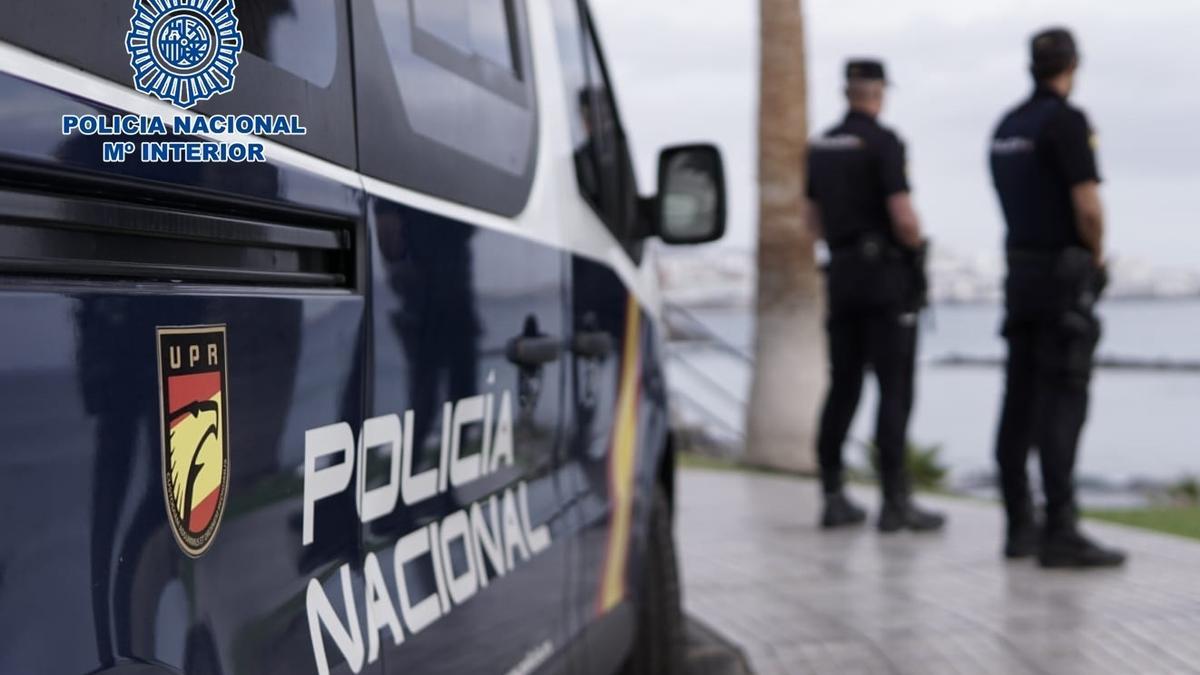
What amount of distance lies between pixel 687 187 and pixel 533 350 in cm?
138

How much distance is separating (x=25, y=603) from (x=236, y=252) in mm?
533

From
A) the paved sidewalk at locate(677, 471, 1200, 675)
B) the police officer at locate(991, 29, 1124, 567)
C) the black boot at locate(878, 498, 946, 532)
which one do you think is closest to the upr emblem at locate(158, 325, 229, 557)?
the paved sidewalk at locate(677, 471, 1200, 675)

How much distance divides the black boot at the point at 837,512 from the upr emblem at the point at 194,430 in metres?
6.11

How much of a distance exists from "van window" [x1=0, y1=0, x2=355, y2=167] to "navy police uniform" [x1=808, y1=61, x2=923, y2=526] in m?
5.16

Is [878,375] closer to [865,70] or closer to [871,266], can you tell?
[871,266]

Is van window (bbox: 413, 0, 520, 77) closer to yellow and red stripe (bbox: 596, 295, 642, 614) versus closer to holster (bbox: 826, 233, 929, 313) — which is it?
yellow and red stripe (bbox: 596, 295, 642, 614)

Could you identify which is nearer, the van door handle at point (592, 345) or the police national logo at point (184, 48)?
the police national logo at point (184, 48)

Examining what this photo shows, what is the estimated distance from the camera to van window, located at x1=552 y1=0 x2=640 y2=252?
338cm

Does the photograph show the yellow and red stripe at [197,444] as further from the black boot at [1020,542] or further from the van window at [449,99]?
the black boot at [1020,542]

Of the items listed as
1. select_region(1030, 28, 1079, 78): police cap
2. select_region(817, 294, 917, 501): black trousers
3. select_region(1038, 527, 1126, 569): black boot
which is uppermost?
select_region(1030, 28, 1079, 78): police cap

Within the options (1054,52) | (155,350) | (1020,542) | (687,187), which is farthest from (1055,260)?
(155,350)

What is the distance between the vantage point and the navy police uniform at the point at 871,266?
6949 millimetres

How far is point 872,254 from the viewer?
6938 mm

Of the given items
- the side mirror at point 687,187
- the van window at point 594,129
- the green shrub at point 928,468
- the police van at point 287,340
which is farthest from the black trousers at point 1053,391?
the green shrub at point 928,468
